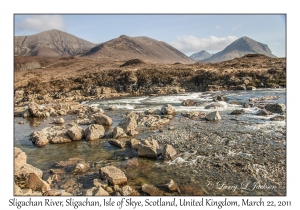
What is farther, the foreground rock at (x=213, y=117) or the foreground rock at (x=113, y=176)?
the foreground rock at (x=213, y=117)

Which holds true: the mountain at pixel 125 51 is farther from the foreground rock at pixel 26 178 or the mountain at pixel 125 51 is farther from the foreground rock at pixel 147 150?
the foreground rock at pixel 26 178

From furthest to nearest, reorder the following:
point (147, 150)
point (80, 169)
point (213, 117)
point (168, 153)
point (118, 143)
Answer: point (213, 117), point (118, 143), point (147, 150), point (168, 153), point (80, 169)

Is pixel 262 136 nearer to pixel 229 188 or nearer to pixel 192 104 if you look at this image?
pixel 229 188

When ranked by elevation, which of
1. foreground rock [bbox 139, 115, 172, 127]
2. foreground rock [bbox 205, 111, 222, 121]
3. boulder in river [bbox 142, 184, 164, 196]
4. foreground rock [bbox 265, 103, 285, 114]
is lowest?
boulder in river [bbox 142, 184, 164, 196]

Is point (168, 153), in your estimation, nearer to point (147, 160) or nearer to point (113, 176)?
point (147, 160)

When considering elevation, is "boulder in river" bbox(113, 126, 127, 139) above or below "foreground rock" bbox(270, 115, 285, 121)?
below

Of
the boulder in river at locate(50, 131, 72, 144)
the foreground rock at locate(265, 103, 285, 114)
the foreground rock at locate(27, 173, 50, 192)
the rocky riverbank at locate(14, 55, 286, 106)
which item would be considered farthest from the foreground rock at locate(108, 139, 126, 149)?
the rocky riverbank at locate(14, 55, 286, 106)

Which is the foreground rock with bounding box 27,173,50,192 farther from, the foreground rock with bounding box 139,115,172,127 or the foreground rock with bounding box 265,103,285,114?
the foreground rock with bounding box 265,103,285,114

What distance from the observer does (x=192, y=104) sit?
26.3 meters

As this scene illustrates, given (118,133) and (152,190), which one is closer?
(152,190)

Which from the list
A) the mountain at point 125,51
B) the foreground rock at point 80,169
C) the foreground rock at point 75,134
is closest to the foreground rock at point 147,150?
the foreground rock at point 80,169

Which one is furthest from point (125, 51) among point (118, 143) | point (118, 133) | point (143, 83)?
point (118, 143)

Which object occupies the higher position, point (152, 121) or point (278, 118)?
point (278, 118)

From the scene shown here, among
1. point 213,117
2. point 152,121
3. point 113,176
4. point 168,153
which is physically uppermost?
point 213,117
